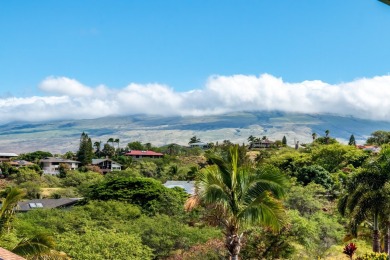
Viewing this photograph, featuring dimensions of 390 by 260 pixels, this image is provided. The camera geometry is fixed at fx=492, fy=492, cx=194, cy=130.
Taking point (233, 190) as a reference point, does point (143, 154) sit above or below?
below

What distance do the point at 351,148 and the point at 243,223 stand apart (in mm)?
66110

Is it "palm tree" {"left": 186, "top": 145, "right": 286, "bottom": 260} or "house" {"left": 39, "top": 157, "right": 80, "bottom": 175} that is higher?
"palm tree" {"left": 186, "top": 145, "right": 286, "bottom": 260}

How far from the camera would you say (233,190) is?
11.2 meters

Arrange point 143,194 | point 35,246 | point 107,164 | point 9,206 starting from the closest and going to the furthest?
point 35,246 < point 9,206 < point 143,194 < point 107,164

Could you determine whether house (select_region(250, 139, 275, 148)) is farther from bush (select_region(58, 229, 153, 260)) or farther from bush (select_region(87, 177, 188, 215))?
bush (select_region(58, 229, 153, 260))

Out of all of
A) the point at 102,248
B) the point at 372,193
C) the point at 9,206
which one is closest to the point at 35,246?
the point at 9,206

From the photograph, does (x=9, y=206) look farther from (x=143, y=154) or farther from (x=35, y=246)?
(x=143, y=154)

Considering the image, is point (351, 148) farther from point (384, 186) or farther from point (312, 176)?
point (384, 186)

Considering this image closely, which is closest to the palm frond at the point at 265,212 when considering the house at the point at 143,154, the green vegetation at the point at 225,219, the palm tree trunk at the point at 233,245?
the green vegetation at the point at 225,219

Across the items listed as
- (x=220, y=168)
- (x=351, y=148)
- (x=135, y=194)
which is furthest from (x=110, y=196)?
(x=351, y=148)

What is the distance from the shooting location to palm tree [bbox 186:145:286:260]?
11094 millimetres

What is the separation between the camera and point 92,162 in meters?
110

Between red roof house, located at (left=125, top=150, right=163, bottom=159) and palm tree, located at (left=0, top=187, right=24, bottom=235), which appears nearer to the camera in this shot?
palm tree, located at (left=0, top=187, right=24, bottom=235)

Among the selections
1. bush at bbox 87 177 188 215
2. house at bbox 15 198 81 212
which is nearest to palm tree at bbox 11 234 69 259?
bush at bbox 87 177 188 215
